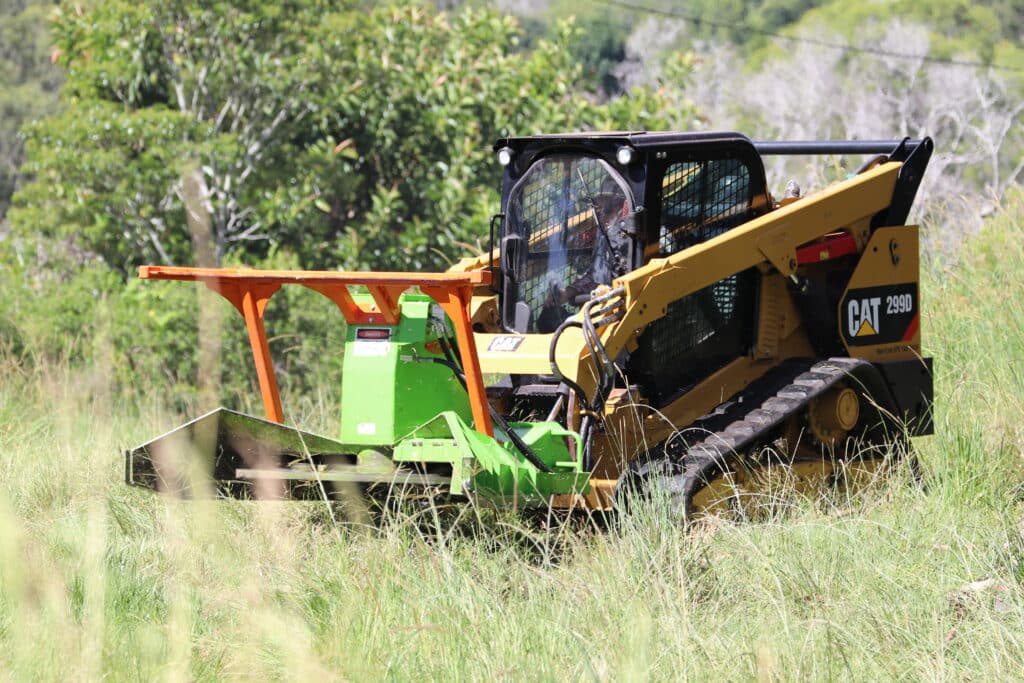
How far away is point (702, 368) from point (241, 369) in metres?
5.35

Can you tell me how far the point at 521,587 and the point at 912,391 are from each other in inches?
116

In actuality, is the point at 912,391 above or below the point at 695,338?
below

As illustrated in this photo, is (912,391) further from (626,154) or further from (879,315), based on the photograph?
(626,154)

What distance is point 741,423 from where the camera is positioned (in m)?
6.27

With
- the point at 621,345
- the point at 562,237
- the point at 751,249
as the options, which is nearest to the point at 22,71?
the point at 562,237

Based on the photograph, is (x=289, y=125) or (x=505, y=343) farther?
(x=289, y=125)

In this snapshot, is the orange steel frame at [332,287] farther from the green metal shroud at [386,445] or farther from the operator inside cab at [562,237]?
the operator inside cab at [562,237]

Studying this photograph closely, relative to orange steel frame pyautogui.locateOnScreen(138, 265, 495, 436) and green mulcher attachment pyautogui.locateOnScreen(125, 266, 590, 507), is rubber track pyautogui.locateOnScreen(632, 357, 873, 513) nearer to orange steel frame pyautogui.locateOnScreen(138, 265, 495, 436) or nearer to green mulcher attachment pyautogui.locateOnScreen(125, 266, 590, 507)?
green mulcher attachment pyautogui.locateOnScreen(125, 266, 590, 507)

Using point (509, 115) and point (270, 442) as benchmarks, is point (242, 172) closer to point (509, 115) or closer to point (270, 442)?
point (509, 115)

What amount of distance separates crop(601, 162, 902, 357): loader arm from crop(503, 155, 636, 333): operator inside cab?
0.34 meters

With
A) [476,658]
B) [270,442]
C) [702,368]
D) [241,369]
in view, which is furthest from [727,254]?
[241,369]

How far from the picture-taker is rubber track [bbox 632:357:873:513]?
5.84m

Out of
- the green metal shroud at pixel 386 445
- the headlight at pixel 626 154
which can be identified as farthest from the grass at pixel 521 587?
the headlight at pixel 626 154

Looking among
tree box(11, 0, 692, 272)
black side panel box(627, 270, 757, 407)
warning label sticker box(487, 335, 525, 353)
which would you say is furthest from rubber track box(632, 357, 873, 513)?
tree box(11, 0, 692, 272)
